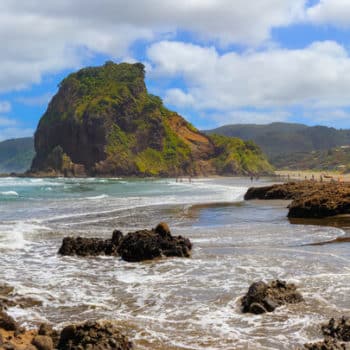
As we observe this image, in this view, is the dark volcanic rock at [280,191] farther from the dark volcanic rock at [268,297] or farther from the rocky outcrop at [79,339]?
the rocky outcrop at [79,339]

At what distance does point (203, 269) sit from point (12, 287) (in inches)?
186

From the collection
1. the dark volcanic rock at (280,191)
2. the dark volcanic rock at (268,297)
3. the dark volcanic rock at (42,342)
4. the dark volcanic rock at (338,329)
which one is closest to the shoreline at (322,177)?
the dark volcanic rock at (280,191)

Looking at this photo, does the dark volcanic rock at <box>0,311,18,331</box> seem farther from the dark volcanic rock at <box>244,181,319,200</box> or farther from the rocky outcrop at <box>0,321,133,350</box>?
the dark volcanic rock at <box>244,181,319,200</box>

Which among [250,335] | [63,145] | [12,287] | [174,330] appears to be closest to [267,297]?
[250,335]

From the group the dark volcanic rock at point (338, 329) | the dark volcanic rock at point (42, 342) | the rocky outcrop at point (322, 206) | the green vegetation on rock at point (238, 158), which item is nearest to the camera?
the dark volcanic rock at point (42, 342)

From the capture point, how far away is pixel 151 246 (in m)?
14.3

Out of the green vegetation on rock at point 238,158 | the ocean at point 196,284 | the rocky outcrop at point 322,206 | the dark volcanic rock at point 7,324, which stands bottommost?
the ocean at point 196,284

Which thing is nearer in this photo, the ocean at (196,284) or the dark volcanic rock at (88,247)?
the ocean at (196,284)

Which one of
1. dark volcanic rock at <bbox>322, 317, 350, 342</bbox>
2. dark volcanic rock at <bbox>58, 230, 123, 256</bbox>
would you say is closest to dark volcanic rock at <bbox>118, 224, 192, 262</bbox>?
dark volcanic rock at <bbox>58, 230, 123, 256</bbox>

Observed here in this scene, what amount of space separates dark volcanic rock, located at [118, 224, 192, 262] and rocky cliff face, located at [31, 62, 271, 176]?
13754 centimetres

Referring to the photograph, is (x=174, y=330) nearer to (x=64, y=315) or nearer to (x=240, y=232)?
(x=64, y=315)

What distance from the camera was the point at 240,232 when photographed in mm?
19141

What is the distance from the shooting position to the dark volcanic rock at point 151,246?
14.1 m

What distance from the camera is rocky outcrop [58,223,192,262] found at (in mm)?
14180
